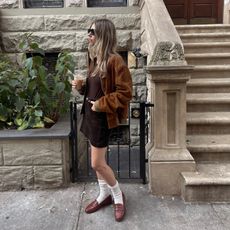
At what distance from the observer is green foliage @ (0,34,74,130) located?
3.92 meters

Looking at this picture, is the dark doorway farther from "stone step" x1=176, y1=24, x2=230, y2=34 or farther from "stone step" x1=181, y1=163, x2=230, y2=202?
"stone step" x1=181, y1=163, x2=230, y2=202

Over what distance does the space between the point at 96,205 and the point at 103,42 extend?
1578 millimetres

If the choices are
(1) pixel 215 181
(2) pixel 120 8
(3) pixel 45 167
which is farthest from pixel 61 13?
(1) pixel 215 181

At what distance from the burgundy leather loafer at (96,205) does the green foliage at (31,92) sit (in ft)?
3.85

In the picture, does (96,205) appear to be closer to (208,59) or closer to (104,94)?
(104,94)

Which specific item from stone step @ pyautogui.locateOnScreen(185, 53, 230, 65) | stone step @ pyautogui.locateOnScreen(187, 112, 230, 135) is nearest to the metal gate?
stone step @ pyautogui.locateOnScreen(187, 112, 230, 135)

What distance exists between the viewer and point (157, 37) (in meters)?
3.80

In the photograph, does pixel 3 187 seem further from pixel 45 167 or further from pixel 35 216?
pixel 35 216

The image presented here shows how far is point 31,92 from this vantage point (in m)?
4.02

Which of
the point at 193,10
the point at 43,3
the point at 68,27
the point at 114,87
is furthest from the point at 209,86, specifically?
the point at 193,10

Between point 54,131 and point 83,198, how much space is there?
815 mm

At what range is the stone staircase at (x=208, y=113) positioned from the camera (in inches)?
135

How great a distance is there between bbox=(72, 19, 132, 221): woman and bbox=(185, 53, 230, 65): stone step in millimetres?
2756

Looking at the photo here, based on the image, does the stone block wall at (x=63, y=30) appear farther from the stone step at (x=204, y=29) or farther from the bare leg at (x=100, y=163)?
the bare leg at (x=100, y=163)
